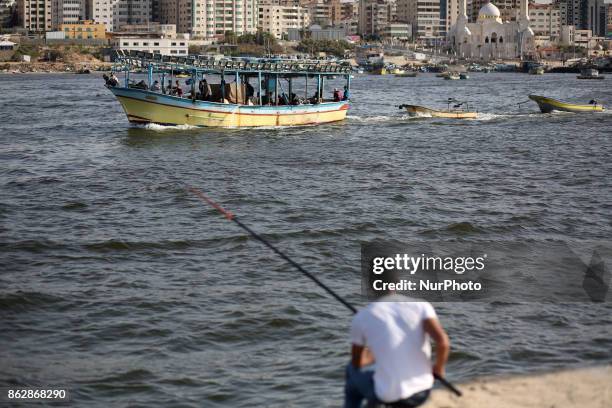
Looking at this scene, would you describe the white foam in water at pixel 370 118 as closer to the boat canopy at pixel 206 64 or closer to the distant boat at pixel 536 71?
the boat canopy at pixel 206 64

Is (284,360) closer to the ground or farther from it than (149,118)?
closer to the ground

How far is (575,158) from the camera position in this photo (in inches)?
1350

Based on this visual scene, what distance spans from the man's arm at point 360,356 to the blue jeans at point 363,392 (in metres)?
0.06

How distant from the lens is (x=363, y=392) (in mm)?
8203

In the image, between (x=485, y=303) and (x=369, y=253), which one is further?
(x=369, y=253)

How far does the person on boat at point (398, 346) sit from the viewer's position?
312 inches

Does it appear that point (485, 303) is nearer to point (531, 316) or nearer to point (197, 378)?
point (531, 316)

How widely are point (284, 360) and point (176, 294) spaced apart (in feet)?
10.7

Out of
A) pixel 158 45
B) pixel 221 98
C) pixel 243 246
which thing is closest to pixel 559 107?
pixel 221 98

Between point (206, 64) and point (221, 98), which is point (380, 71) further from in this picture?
point (221, 98)

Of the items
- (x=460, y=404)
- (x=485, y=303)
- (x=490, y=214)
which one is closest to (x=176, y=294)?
(x=485, y=303)
